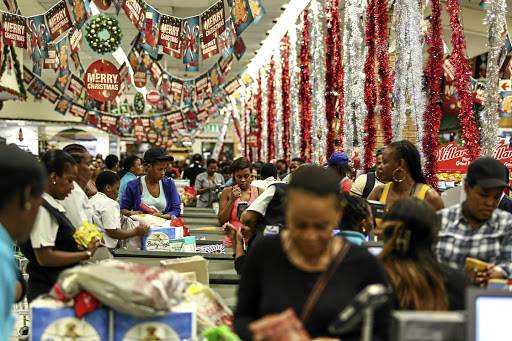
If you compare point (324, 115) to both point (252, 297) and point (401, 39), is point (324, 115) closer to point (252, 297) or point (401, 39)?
point (401, 39)

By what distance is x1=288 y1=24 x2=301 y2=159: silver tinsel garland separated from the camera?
37.4ft

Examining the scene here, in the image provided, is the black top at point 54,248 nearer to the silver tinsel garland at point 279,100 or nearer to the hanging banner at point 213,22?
the hanging banner at point 213,22

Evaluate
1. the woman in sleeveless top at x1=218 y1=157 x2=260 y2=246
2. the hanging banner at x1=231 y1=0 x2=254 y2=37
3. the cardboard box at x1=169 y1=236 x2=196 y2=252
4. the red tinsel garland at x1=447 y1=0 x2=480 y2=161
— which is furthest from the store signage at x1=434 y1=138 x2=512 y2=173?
the cardboard box at x1=169 y1=236 x2=196 y2=252

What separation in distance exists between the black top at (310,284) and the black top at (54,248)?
5.15 feet

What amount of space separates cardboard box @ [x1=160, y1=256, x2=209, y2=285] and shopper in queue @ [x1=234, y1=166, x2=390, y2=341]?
1639mm

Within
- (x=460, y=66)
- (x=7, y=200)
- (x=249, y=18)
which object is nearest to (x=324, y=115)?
(x=249, y=18)

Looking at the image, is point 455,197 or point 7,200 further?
point 455,197

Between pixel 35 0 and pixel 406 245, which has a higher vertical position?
pixel 35 0

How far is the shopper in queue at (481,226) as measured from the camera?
295 cm

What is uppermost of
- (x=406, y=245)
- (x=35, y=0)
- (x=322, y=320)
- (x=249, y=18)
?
(x=35, y=0)

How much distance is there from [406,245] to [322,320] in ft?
2.04

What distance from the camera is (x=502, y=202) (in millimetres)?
4586

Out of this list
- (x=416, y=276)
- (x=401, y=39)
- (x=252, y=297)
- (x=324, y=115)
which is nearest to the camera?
(x=252, y=297)

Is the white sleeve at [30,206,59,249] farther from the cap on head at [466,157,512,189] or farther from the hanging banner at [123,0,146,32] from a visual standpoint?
the hanging banner at [123,0,146,32]
